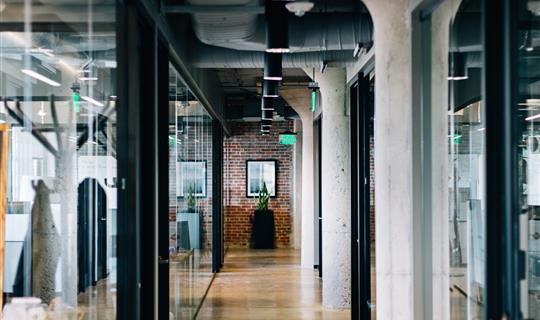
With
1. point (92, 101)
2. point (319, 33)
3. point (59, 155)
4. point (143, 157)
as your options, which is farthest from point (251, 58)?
point (59, 155)

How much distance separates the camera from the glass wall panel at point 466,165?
3.51 metres

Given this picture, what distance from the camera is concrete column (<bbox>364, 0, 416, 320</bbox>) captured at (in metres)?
4.71

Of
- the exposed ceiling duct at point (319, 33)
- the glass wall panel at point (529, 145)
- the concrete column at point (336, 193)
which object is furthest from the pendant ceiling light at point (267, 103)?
the glass wall panel at point (529, 145)

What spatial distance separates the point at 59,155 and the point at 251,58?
18.2ft

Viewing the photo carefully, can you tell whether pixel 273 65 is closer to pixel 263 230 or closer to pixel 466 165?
pixel 466 165

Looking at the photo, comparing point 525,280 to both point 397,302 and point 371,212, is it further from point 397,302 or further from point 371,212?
point 371,212

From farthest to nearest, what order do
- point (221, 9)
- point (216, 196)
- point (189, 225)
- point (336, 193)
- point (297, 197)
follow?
point (297, 197)
point (216, 196)
point (336, 193)
point (189, 225)
point (221, 9)

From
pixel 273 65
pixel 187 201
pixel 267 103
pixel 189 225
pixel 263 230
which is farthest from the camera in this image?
pixel 263 230

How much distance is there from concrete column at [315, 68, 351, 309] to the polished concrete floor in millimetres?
367

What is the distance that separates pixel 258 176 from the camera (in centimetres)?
1864

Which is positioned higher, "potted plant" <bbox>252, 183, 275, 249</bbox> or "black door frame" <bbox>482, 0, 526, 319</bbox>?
"black door frame" <bbox>482, 0, 526, 319</bbox>

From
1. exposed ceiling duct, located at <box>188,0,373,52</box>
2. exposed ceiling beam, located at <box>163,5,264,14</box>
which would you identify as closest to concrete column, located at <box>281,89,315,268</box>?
exposed ceiling duct, located at <box>188,0,373,52</box>

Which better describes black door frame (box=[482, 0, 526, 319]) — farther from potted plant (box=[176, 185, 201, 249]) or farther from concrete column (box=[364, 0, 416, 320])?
potted plant (box=[176, 185, 201, 249])

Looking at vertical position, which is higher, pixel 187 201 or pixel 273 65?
pixel 273 65
